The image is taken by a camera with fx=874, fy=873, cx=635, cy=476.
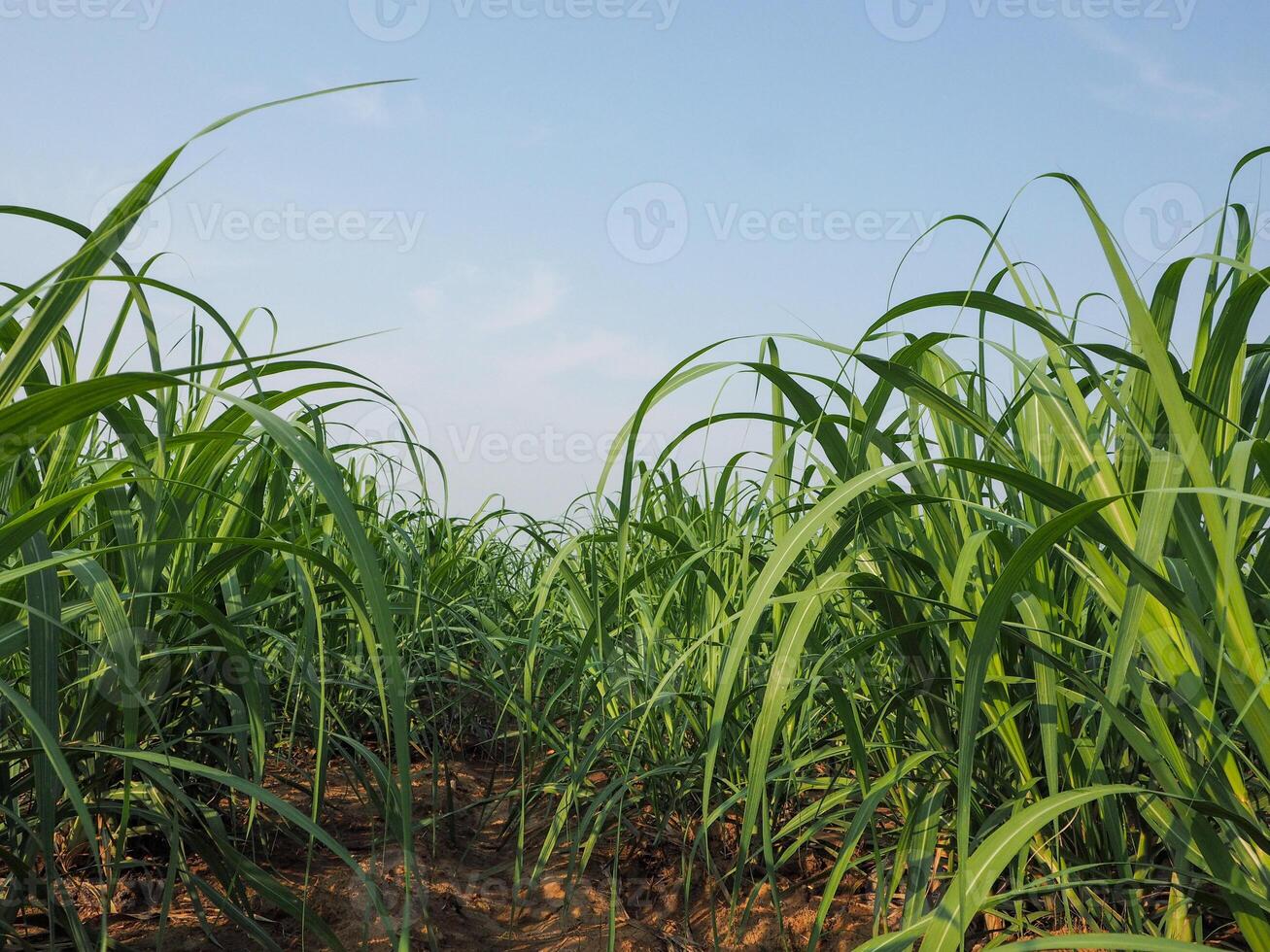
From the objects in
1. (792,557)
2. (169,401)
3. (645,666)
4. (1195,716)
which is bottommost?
(645,666)

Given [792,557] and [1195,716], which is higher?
[792,557]

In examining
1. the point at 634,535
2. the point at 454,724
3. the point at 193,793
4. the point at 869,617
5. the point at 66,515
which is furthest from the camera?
the point at 454,724

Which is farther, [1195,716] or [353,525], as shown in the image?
[1195,716]

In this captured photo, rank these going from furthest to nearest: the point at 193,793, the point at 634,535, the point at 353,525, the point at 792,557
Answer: the point at 634,535 → the point at 193,793 → the point at 792,557 → the point at 353,525

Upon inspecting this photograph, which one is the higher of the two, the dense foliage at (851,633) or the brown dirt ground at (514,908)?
the dense foliage at (851,633)

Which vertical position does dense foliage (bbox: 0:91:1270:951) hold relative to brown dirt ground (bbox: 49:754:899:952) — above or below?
above

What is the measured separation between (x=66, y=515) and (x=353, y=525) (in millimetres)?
600

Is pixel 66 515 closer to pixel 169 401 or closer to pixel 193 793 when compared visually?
pixel 169 401

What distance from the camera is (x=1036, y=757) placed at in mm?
1035

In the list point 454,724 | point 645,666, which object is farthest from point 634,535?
point 454,724

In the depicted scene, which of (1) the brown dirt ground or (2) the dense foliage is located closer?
(2) the dense foliage

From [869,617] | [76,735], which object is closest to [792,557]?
[869,617]

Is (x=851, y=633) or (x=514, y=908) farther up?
(x=851, y=633)

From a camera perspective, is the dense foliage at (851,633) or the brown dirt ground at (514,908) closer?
the dense foliage at (851,633)
